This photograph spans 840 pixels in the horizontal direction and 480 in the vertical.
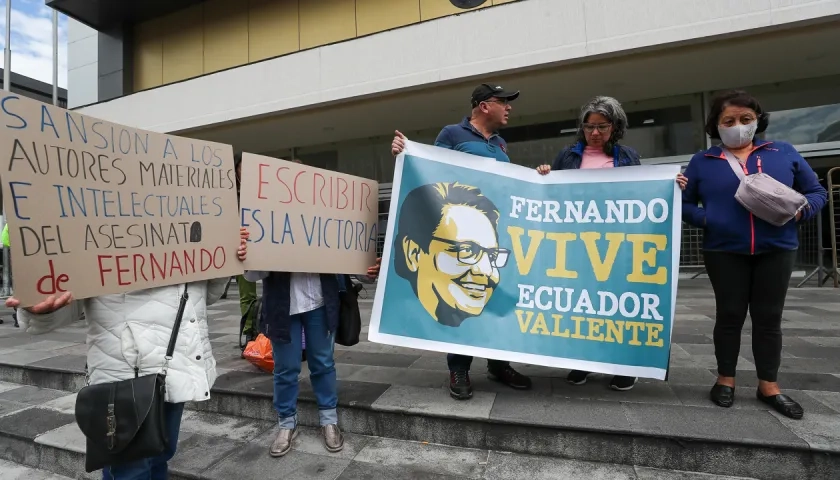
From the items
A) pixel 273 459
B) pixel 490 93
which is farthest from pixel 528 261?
pixel 273 459

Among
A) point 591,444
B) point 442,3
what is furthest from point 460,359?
point 442,3

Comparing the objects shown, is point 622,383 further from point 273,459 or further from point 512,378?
point 273,459

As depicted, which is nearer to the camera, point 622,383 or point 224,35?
point 622,383

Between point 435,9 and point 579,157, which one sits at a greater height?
point 435,9

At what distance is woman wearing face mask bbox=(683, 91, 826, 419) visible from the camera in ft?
8.33

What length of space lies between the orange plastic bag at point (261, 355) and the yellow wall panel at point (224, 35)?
9956 millimetres

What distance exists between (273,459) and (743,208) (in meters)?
3.24

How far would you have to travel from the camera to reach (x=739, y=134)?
2.63m

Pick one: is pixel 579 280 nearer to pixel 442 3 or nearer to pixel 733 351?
pixel 733 351

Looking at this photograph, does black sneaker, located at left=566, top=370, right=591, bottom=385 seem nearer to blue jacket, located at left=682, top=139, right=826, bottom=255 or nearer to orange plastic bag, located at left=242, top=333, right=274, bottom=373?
blue jacket, located at left=682, top=139, right=826, bottom=255

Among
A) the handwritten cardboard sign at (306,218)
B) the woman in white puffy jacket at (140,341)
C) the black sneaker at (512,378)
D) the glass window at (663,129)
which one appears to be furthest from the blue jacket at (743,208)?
the glass window at (663,129)

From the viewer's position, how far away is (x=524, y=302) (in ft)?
9.42

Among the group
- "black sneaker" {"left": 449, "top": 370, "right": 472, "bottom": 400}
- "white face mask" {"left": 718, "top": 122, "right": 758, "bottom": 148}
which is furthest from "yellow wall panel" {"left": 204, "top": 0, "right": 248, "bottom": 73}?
"white face mask" {"left": 718, "top": 122, "right": 758, "bottom": 148}

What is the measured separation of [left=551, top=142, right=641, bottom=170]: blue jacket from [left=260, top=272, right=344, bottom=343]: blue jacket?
73.4 inches
